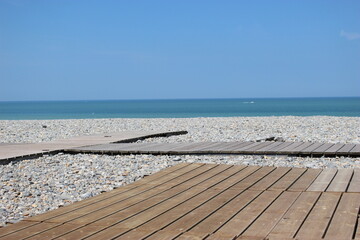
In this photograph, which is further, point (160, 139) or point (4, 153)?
point (160, 139)

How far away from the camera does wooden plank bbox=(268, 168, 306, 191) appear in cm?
561

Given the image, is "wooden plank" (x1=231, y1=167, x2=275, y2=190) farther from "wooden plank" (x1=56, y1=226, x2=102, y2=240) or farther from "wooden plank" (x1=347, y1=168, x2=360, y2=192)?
A: "wooden plank" (x1=56, y1=226, x2=102, y2=240)

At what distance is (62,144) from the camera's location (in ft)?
38.0

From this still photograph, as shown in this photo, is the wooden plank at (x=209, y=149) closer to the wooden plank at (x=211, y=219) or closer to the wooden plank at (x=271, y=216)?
the wooden plank at (x=271, y=216)

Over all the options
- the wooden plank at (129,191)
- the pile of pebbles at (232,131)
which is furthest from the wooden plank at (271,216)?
the pile of pebbles at (232,131)

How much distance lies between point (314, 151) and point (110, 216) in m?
5.67

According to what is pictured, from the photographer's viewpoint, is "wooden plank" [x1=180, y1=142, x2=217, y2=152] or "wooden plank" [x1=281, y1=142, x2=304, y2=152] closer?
"wooden plank" [x1=281, y1=142, x2=304, y2=152]

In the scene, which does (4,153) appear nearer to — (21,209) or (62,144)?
(62,144)

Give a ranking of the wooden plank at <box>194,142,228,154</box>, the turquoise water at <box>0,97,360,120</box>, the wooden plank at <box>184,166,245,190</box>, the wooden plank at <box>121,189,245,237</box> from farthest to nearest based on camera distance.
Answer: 1. the turquoise water at <box>0,97,360,120</box>
2. the wooden plank at <box>194,142,228,154</box>
3. the wooden plank at <box>184,166,245,190</box>
4. the wooden plank at <box>121,189,245,237</box>

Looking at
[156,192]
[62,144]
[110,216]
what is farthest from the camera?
[62,144]

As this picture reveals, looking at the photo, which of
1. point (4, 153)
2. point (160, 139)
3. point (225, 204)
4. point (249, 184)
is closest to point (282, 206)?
point (225, 204)

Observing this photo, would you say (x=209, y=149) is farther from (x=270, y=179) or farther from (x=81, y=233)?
(x=81, y=233)

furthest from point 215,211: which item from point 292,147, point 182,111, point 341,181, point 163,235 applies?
point 182,111

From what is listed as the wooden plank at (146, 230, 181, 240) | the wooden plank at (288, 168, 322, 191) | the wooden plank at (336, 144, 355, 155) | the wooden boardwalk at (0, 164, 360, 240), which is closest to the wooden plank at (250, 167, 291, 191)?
the wooden boardwalk at (0, 164, 360, 240)
